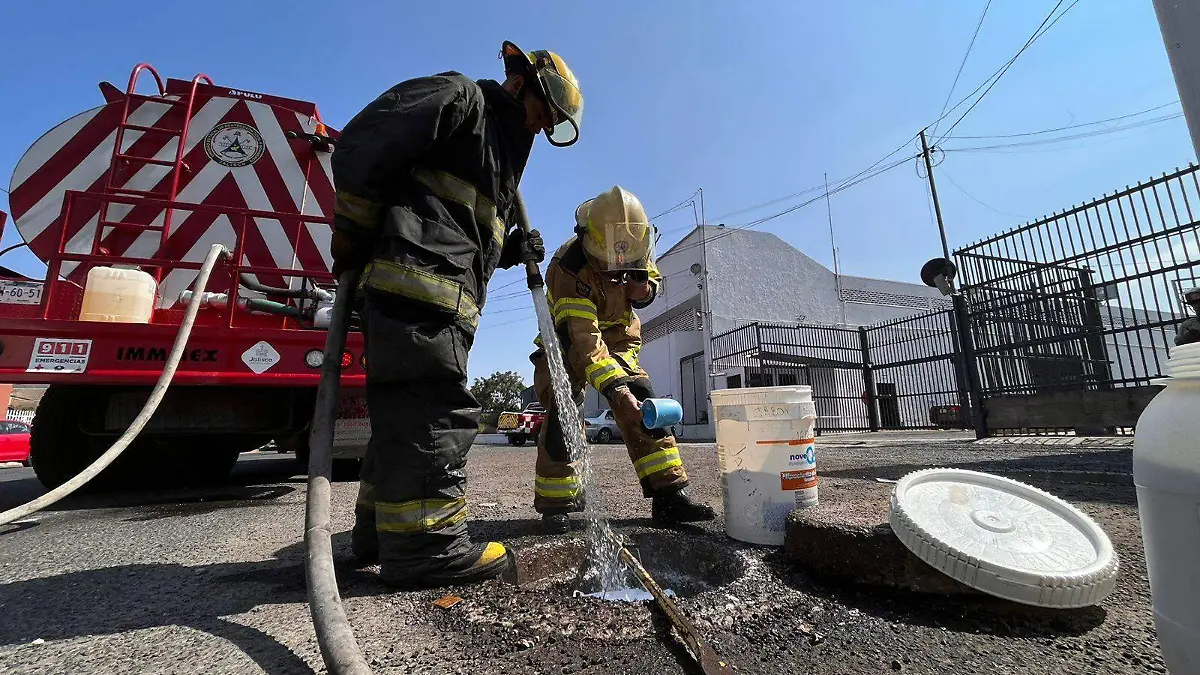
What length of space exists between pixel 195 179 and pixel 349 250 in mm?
3494

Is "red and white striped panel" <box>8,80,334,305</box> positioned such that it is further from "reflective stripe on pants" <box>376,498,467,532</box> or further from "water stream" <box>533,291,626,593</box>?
"reflective stripe on pants" <box>376,498,467,532</box>

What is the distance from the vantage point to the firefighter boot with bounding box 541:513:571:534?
8.25 ft

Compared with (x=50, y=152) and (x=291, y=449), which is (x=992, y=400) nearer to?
(x=291, y=449)

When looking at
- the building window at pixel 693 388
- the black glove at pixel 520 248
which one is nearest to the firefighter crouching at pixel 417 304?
the black glove at pixel 520 248

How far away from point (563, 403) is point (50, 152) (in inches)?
184

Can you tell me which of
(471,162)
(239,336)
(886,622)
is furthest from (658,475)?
(239,336)

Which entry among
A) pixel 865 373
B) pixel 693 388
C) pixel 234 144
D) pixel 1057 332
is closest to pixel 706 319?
pixel 693 388

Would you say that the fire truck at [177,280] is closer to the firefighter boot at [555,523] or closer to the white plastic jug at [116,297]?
the white plastic jug at [116,297]

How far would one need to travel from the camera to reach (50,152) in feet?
13.2

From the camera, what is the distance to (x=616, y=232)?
282cm

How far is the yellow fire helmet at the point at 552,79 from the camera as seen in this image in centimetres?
225

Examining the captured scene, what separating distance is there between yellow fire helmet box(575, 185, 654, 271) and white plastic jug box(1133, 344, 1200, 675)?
2.17m

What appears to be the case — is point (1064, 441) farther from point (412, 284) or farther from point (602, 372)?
point (412, 284)

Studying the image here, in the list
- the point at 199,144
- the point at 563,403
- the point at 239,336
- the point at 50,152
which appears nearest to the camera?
the point at 563,403
